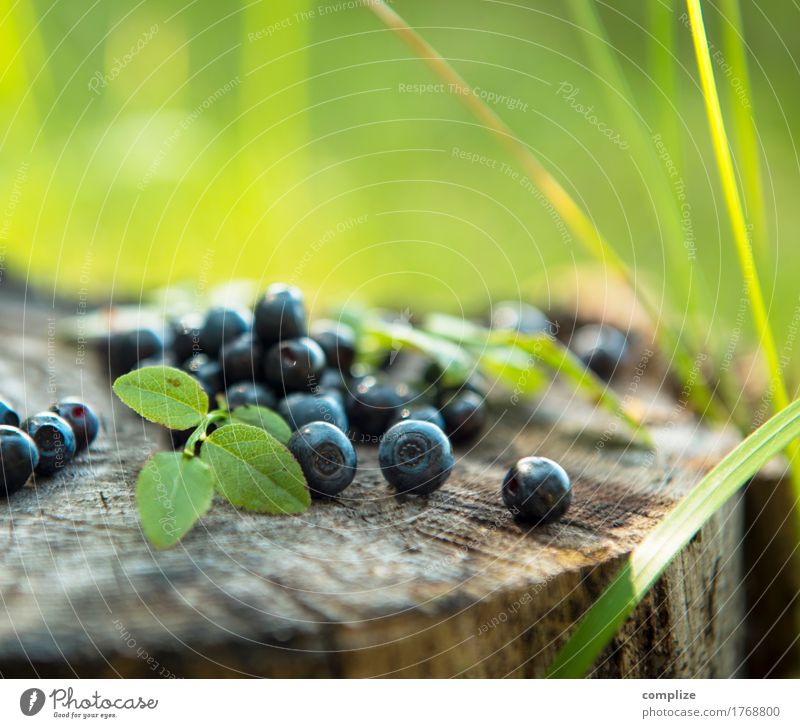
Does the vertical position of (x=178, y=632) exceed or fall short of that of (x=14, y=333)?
it falls short

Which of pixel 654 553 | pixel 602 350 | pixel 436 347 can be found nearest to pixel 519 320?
pixel 602 350

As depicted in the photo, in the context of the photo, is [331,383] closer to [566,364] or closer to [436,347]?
[436,347]

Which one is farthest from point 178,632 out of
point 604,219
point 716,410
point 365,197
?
point 604,219

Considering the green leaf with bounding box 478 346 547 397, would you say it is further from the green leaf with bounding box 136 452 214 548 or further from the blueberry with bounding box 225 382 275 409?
the green leaf with bounding box 136 452 214 548

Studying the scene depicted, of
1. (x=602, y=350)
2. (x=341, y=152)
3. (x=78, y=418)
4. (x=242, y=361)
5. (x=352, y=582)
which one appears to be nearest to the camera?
(x=352, y=582)
